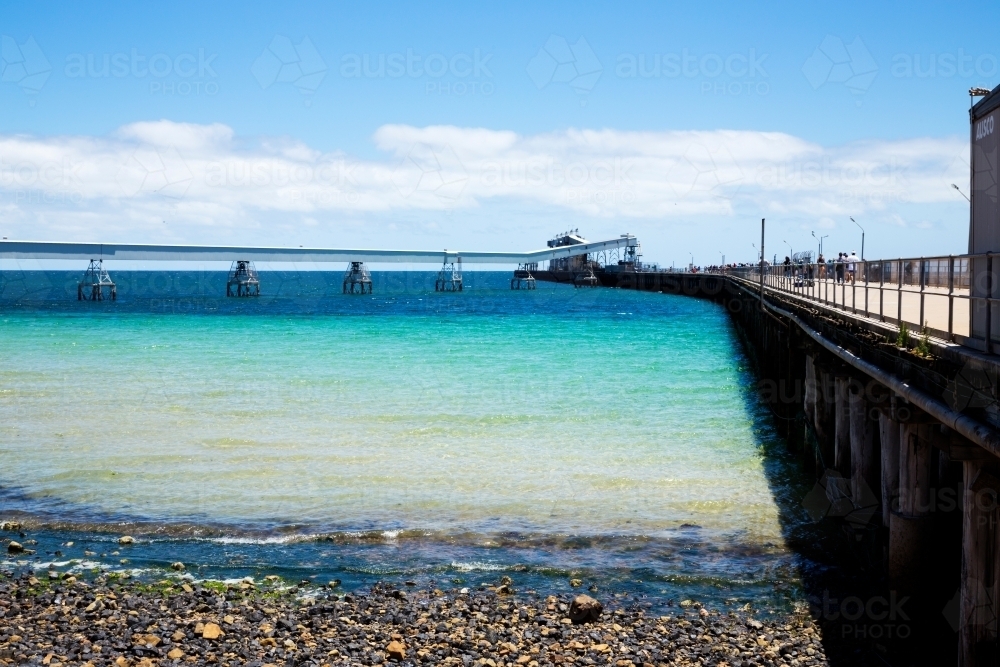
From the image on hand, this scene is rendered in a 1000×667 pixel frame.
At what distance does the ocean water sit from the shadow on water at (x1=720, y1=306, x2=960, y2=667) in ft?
0.83

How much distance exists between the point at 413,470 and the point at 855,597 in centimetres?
849

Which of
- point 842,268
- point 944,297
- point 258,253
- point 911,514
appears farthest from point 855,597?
point 258,253

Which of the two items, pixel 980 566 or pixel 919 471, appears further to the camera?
pixel 919 471

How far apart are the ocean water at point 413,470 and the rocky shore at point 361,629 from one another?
783mm

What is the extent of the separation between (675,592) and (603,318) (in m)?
53.5

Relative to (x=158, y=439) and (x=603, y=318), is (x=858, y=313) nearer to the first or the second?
(x=158, y=439)

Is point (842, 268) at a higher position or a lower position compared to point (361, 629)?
higher

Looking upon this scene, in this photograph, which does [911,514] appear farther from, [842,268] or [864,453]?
[842,268]

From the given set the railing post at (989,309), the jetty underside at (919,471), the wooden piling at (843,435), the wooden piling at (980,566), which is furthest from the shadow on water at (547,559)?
the railing post at (989,309)

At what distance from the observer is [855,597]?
991 cm

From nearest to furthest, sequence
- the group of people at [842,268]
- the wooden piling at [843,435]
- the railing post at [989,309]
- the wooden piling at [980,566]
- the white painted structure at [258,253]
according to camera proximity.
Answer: the wooden piling at [980,566] < the railing post at [989,309] < the wooden piling at [843,435] < the group of people at [842,268] < the white painted structure at [258,253]

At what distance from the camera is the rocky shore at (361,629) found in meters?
8.25

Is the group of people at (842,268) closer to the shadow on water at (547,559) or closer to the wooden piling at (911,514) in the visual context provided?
the shadow on water at (547,559)

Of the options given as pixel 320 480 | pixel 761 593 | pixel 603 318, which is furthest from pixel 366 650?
pixel 603 318
